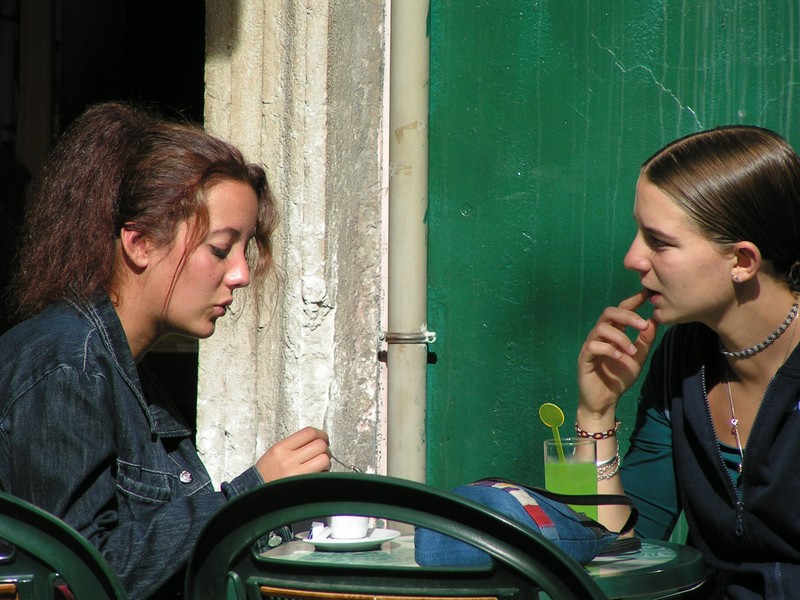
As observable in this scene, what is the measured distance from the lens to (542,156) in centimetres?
304

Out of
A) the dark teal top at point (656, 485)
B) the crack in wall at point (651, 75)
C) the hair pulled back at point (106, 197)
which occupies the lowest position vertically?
the dark teal top at point (656, 485)

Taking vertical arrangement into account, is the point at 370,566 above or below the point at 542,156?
below

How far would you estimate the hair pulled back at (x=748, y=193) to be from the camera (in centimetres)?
207

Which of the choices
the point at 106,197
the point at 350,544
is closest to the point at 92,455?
the point at 350,544

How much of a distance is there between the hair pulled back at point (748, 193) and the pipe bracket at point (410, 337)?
3.72ft

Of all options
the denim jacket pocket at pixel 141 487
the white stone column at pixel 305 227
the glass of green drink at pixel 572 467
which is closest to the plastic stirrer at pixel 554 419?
the glass of green drink at pixel 572 467

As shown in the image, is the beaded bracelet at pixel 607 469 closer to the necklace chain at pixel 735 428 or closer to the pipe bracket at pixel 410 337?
the necklace chain at pixel 735 428

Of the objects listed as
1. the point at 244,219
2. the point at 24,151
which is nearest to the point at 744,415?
the point at 244,219

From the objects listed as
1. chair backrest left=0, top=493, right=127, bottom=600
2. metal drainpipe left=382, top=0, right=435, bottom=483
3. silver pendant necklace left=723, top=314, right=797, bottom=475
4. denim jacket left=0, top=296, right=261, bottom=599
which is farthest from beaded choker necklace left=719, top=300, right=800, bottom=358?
chair backrest left=0, top=493, right=127, bottom=600

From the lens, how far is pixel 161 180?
2.07 m

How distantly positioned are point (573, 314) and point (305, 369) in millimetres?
822

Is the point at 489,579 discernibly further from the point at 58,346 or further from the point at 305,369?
the point at 305,369

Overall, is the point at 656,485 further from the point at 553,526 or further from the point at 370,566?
the point at 370,566

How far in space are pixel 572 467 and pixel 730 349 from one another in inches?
18.0
